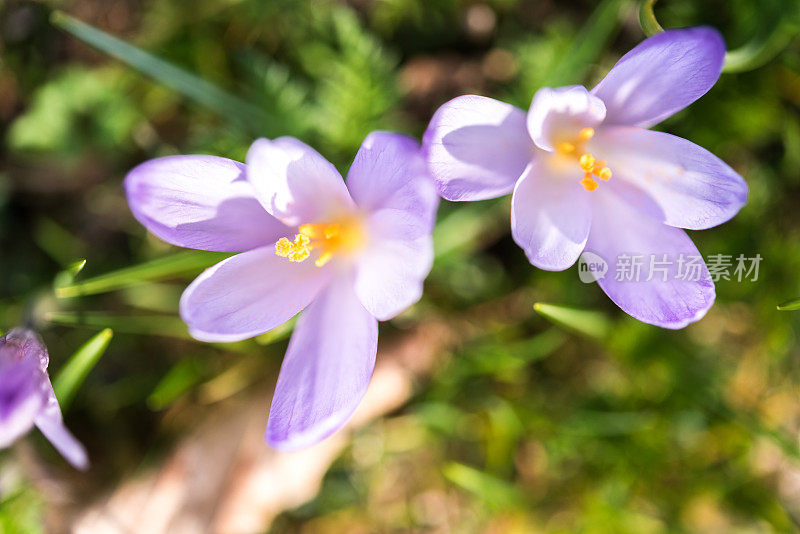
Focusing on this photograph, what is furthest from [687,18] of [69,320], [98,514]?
[98,514]

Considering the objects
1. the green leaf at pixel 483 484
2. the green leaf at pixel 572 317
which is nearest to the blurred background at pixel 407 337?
the green leaf at pixel 483 484

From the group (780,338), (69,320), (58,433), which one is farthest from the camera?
(780,338)

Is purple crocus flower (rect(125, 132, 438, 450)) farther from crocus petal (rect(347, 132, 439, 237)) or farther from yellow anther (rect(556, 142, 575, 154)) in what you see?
yellow anther (rect(556, 142, 575, 154))

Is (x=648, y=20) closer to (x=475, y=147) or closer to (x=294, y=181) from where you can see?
(x=475, y=147)

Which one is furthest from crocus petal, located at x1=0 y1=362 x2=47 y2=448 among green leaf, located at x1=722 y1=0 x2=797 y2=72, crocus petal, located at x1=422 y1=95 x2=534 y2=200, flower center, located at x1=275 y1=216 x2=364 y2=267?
green leaf, located at x1=722 y1=0 x2=797 y2=72

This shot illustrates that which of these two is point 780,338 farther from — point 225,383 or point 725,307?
point 225,383

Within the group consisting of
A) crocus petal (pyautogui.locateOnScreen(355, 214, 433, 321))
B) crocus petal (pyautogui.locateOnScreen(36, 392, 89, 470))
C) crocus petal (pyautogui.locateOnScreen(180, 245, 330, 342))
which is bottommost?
crocus petal (pyautogui.locateOnScreen(36, 392, 89, 470))
